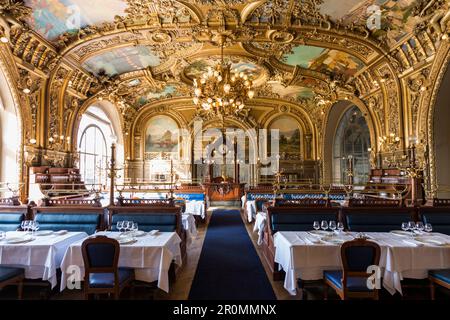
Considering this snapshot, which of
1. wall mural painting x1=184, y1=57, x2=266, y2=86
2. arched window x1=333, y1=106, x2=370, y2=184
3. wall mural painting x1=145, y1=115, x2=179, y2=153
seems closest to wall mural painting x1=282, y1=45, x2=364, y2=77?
wall mural painting x1=184, y1=57, x2=266, y2=86

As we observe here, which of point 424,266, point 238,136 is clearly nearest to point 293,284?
point 424,266

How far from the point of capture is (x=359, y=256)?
2.73 m

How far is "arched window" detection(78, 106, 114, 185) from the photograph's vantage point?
14320 mm

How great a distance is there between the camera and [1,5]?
5.98 m

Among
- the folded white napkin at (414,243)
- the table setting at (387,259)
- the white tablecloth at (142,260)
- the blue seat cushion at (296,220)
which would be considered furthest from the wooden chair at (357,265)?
the white tablecloth at (142,260)

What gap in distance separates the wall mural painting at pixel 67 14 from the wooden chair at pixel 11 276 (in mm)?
6629

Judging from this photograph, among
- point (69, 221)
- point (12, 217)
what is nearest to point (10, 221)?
point (12, 217)

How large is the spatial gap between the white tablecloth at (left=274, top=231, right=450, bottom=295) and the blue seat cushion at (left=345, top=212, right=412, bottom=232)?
1215 millimetres

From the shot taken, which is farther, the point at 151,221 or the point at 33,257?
the point at 151,221

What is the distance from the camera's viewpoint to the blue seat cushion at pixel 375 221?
459cm

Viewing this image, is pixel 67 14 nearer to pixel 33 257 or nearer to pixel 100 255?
pixel 33 257

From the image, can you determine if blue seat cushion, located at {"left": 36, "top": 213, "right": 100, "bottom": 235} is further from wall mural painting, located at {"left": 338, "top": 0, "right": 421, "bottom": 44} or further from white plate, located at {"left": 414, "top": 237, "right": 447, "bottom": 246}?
wall mural painting, located at {"left": 338, "top": 0, "right": 421, "bottom": 44}

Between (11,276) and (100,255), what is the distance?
1.40 metres

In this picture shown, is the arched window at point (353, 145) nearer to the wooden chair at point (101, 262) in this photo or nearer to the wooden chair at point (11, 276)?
the wooden chair at point (101, 262)
